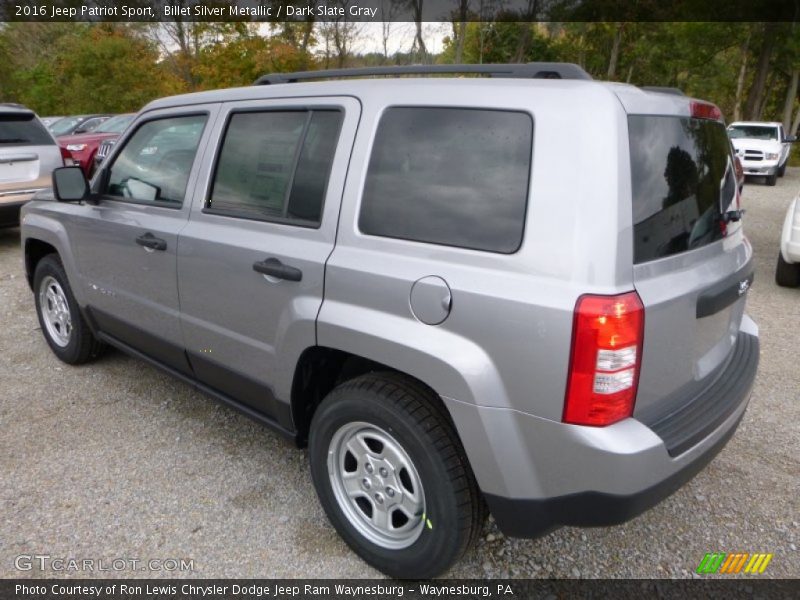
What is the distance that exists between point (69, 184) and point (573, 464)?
313 cm

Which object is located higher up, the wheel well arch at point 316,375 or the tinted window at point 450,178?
the tinted window at point 450,178

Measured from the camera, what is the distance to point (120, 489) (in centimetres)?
287

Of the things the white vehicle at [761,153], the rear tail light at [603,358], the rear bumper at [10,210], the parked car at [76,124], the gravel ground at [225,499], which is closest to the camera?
the rear tail light at [603,358]

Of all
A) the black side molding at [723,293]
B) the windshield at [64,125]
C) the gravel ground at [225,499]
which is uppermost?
the windshield at [64,125]

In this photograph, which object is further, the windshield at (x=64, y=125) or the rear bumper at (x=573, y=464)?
the windshield at (x=64, y=125)

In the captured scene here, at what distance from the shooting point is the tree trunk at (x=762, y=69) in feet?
78.3

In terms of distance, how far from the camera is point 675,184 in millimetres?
1990

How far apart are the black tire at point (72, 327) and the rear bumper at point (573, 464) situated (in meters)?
3.16

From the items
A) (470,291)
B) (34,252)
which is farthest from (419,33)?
(470,291)

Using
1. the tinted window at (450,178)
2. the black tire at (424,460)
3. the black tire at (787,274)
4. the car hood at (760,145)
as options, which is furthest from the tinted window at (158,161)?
the car hood at (760,145)

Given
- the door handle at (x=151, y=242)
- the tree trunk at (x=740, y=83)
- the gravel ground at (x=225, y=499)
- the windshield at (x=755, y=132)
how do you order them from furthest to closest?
the tree trunk at (x=740, y=83) < the windshield at (x=755, y=132) < the door handle at (x=151, y=242) < the gravel ground at (x=225, y=499)

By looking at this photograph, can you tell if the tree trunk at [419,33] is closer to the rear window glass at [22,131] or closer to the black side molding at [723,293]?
the rear window glass at [22,131]

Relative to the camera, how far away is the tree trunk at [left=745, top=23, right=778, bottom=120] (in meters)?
23.9

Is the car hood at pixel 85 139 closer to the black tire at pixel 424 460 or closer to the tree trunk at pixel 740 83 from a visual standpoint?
the black tire at pixel 424 460
